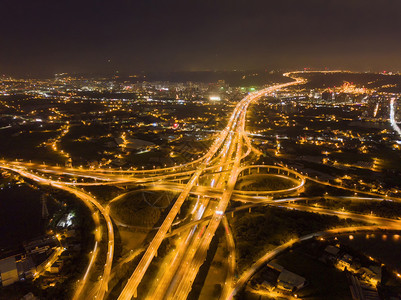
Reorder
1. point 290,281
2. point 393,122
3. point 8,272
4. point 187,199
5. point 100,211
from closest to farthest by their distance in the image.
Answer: point 290,281 < point 8,272 < point 100,211 < point 187,199 < point 393,122

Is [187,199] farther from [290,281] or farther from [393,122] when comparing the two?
[393,122]

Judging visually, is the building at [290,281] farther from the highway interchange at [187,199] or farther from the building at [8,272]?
the building at [8,272]

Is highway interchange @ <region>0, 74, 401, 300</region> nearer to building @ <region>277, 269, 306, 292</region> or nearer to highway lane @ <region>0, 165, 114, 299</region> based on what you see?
highway lane @ <region>0, 165, 114, 299</region>

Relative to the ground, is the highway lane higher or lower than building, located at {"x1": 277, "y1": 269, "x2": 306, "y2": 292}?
lower

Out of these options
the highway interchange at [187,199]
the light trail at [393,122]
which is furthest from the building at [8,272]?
the light trail at [393,122]

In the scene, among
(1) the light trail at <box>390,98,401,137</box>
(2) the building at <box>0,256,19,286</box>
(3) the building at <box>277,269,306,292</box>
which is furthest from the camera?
(1) the light trail at <box>390,98,401,137</box>

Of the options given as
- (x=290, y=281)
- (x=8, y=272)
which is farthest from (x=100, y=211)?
(x=290, y=281)

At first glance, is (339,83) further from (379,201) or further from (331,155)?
(379,201)

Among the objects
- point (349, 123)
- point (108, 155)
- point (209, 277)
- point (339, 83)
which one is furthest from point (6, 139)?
point (339, 83)

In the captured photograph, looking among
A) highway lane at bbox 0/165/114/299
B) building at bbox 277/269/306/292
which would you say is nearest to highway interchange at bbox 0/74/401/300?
highway lane at bbox 0/165/114/299
